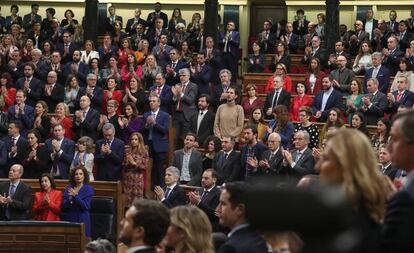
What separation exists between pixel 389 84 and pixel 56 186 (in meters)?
5.14

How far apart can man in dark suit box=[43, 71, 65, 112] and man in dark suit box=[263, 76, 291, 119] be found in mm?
3096

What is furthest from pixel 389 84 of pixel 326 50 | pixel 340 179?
pixel 340 179

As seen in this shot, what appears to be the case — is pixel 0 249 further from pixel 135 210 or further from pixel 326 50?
pixel 326 50

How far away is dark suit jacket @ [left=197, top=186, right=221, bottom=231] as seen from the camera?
32.5 ft

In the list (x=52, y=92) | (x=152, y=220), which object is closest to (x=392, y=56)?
(x=52, y=92)

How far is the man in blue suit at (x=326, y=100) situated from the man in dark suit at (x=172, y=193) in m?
2.71

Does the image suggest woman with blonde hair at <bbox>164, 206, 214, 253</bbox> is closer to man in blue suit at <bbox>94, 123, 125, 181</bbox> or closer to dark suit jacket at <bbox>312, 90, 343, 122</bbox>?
man in blue suit at <bbox>94, 123, 125, 181</bbox>

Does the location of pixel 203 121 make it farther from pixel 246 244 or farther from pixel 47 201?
pixel 246 244

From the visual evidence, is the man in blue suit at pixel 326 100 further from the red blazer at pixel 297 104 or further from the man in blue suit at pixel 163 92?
the man in blue suit at pixel 163 92

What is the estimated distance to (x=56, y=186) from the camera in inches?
456

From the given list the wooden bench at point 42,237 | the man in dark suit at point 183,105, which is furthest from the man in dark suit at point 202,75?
the wooden bench at point 42,237

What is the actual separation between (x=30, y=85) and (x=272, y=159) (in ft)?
16.4

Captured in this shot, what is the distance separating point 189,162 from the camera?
38.2 feet

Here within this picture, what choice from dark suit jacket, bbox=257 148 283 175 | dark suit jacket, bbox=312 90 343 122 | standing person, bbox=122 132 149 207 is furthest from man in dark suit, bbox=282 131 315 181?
standing person, bbox=122 132 149 207
